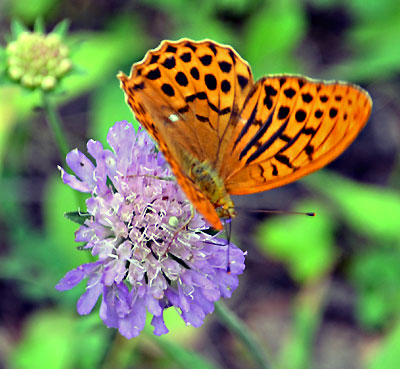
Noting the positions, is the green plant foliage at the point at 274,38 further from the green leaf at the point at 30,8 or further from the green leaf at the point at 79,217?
the green leaf at the point at 79,217

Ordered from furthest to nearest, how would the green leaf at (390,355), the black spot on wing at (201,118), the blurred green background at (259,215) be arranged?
the blurred green background at (259,215)
the green leaf at (390,355)
the black spot on wing at (201,118)

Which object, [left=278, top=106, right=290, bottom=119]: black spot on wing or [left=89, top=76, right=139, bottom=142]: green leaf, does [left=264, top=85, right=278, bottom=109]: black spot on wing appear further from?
[left=89, top=76, right=139, bottom=142]: green leaf

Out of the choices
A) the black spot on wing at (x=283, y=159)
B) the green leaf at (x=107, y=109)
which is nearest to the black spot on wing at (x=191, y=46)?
the black spot on wing at (x=283, y=159)

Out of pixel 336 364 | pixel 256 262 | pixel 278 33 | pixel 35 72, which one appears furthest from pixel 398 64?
pixel 35 72

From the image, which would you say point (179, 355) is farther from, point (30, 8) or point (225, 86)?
point (30, 8)

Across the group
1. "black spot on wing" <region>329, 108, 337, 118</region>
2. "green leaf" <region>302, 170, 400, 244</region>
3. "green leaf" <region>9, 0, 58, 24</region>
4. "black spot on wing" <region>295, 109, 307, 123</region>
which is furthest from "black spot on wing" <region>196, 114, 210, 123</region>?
"green leaf" <region>9, 0, 58, 24</region>

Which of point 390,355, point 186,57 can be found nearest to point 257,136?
point 186,57
